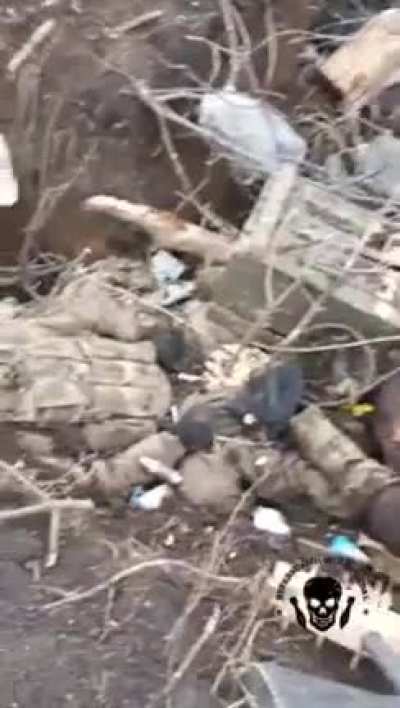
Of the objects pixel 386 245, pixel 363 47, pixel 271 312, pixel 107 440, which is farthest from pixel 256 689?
pixel 363 47

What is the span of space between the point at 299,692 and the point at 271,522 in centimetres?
33

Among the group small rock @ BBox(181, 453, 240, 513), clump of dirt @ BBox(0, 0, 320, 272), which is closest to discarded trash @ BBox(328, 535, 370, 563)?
small rock @ BBox(181, 453, 240, 513)

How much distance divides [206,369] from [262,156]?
0.39 m

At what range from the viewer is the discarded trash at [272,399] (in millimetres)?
2322

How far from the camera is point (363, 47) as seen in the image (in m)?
2.78

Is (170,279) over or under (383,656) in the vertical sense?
over

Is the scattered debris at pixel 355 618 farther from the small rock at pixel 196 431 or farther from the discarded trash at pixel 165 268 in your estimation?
the discarded trash at pixel 165 268

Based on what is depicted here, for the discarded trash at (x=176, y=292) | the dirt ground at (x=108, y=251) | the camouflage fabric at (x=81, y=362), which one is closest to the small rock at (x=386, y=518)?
the dirt ground at (x=108, y=251)

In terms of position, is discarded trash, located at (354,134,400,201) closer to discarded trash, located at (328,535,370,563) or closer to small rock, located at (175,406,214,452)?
small rock, located at (175,406,214,452)

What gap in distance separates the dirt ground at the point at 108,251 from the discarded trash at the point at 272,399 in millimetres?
192

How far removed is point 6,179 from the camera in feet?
8.22

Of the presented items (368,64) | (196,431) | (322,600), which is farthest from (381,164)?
(322,600)

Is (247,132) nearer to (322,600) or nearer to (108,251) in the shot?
(108,251)

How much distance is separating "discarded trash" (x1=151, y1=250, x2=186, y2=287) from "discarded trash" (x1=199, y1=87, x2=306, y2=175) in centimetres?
20
